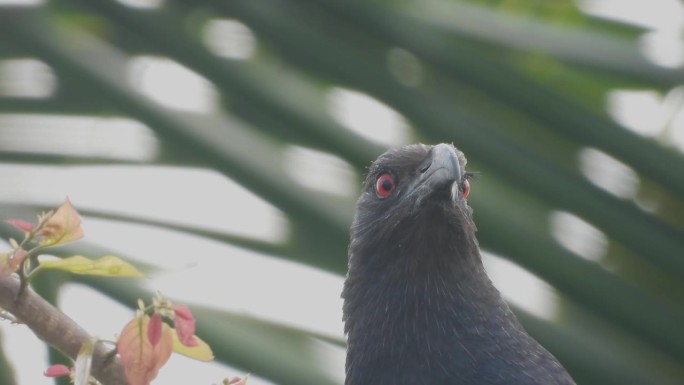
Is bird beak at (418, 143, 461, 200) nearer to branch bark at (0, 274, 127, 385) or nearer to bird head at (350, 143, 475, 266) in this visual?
bird head at (350, 143, 475, 266)

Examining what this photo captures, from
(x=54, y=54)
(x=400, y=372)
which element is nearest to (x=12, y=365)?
(x=54, y=54)

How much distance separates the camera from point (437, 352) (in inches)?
106

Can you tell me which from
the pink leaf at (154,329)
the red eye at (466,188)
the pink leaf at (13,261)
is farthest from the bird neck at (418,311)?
the pink leaf at (13,261)

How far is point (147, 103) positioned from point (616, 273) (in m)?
1.33

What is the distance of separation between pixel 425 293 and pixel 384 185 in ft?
1.12

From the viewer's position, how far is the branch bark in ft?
4.91

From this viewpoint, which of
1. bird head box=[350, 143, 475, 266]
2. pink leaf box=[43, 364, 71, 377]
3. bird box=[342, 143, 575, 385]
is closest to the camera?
pink leaf box=[43, 364, 71, 377]

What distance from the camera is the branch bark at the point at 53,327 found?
4.91 ft

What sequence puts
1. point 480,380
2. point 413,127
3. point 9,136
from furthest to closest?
1. point 413,127
2. point 9,136
3. point 480,380

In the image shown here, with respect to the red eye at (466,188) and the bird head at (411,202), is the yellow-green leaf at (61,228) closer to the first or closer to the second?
the bird head at (411,202)

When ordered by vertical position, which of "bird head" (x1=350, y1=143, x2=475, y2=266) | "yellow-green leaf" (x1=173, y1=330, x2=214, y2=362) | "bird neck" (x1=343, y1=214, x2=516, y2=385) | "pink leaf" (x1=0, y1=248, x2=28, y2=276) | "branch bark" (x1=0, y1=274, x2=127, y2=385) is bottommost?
"branch bark" (x1=0, y1=274, x2=127, y2=385)

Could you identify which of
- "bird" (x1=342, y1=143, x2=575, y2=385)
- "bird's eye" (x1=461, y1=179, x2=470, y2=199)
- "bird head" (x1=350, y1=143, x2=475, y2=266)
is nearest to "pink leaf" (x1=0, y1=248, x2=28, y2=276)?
"bird" (x1=342, y1=143, x2=575, y2=385)

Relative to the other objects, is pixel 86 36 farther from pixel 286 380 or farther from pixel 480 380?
pixel 480 380

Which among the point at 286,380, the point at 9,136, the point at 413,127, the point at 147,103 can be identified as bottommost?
the point at 286,380
